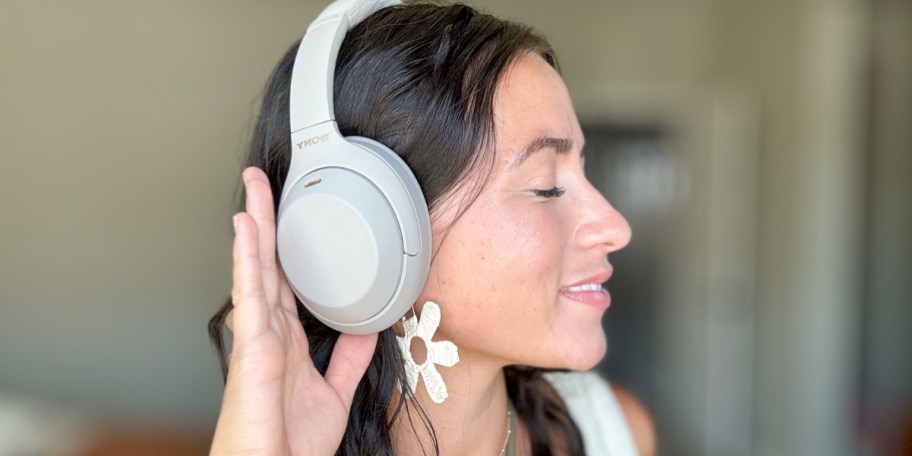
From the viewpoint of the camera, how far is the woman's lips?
91 cm

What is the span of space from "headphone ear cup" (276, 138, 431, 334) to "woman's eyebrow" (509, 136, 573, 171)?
0.47 ft

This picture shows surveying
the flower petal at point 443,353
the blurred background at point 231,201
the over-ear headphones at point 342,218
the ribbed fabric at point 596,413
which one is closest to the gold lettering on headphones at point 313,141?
the over-ear headphones at point 342,218

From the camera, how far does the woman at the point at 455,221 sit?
854 millimetres

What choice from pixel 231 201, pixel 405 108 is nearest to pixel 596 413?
pixel 405 108

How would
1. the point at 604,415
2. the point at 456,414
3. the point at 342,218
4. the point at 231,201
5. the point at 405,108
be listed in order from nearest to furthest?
the point at 342,218 → the point at 405,108 → the point at 456,414 → the point at 604,415 → the point at 231,201

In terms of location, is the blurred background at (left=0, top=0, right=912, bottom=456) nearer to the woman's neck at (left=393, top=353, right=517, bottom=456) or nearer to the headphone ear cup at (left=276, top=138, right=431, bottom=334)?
the woman's neck at (left=393, top=353, right=517, bottom=456)

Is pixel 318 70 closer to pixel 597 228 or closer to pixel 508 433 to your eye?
pixel 597 228

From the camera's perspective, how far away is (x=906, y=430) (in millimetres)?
2418

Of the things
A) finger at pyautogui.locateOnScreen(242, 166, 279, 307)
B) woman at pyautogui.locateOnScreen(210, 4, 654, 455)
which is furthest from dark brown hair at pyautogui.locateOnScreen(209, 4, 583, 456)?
finger at pyautogui.locateOnScreen(242, 166, 279, 307)

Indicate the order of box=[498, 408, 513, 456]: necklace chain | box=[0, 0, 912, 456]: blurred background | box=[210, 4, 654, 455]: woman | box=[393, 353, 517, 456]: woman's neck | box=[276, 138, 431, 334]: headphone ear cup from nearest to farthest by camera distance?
box=[276, 138, 431, 334]: headphone ear cup → box=[210, 4, 654, 455]: woman → box=[393, 353, 517, 456]: woman's neck → box=[498, 408, 513, 456]: necklace chain → box=[0, 0, 912, 456]: blurred background

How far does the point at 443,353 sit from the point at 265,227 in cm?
25

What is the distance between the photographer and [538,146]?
89 cm

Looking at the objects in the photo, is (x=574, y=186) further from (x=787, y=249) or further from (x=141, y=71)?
(x=141, y=71)

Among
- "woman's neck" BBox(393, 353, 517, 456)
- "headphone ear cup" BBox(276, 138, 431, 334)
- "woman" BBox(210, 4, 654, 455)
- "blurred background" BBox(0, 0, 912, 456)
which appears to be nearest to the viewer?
"headphone ear cup" BBox(276, 138, 431, 334)
